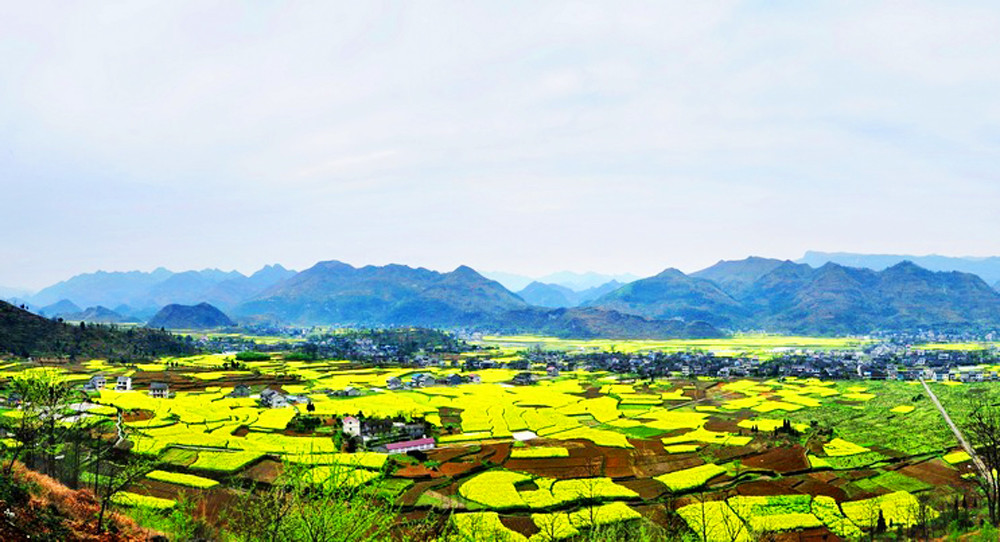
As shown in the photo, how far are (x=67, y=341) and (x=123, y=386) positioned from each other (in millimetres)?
51694

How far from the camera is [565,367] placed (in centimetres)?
11562

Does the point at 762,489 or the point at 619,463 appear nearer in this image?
the point at 762,489

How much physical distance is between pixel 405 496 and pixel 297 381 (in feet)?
183

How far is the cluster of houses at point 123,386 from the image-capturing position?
68.4m

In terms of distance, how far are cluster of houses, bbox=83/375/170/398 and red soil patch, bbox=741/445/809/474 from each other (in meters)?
63.4

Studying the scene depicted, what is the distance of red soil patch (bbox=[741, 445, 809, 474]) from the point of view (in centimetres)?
4197

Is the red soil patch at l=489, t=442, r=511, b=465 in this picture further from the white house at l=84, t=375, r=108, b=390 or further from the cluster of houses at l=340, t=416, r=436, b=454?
the white house at l=84, t=375, r=108, b=390

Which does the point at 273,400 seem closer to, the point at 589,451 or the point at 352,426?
the point at 352,426

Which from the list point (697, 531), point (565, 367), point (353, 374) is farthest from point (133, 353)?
point (697, 531)

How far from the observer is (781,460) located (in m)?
43.7

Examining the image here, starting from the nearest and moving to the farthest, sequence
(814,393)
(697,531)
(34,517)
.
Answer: (34,517)
(697,531)
(814,393)

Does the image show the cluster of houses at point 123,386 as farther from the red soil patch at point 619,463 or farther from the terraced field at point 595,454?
the red soil patch at point 619,463

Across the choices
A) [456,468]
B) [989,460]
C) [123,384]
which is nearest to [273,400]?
[123,384]

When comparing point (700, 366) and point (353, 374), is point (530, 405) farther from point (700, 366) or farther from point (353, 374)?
point (700, 366)
